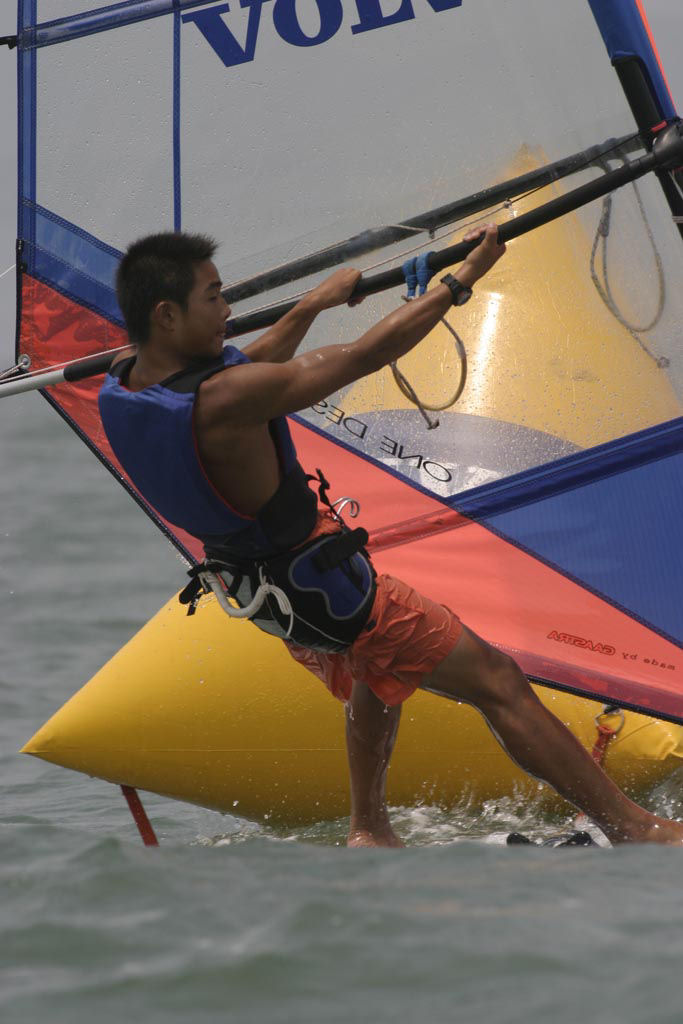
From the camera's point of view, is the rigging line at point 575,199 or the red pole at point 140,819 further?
the red pole at point 140,819

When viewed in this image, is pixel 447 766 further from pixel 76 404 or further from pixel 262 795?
pixel 76 404

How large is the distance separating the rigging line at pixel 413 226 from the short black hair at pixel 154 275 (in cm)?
69

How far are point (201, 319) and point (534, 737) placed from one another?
1.16 m

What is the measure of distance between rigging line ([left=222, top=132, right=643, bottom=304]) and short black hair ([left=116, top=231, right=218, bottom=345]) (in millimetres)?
689

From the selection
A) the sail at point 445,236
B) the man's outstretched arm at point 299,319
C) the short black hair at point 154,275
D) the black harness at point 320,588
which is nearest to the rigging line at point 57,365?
the sail at point 445,236

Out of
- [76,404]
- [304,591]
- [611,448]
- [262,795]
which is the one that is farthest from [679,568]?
[76,404]

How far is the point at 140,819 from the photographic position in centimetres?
429

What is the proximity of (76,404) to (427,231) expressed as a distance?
1060 millimetres

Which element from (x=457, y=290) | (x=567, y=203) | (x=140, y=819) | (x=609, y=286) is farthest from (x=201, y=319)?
(x=140, y=819)

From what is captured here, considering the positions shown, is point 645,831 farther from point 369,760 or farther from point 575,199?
point 575,199

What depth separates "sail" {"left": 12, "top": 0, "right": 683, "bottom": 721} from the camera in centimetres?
387

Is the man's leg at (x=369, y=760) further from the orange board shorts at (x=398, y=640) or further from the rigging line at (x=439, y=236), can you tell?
the rigging line at (x=439, y=236)

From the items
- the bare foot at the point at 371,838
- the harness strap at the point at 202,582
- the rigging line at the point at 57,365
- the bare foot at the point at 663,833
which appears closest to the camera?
the bare foot at the point at 663,833

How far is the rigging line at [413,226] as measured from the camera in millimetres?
3857
